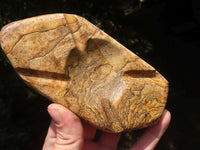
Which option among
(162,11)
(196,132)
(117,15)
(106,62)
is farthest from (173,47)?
(106,62)

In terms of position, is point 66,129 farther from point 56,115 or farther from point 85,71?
point 85,71

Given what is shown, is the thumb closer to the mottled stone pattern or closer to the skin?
the skin

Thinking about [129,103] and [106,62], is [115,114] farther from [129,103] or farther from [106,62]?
[106,62]

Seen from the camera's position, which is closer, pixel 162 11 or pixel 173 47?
pixel 173 47

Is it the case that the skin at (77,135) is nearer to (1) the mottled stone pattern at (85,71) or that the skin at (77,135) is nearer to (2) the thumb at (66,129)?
(2) the thumb at (66,129)

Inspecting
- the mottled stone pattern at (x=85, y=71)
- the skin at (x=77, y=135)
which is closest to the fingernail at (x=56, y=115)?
the skin at (x=77, y=135)

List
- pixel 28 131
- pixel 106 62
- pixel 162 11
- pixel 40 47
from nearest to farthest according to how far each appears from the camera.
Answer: pixel 40 47, pixel 106 62, pixel 28 131, pixel 162 11

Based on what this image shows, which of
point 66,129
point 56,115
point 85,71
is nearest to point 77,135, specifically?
point 66,129
